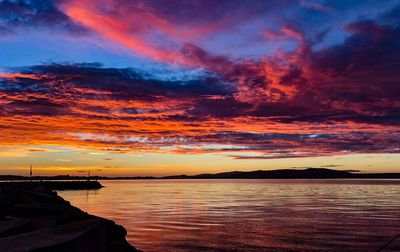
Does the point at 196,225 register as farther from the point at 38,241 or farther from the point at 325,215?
the point at 38,241

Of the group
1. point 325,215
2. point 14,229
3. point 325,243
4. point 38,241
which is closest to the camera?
point 38,241

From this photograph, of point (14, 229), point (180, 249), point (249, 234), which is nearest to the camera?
point (14, 229)

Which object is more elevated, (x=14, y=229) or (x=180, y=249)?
(x=14, y=229)

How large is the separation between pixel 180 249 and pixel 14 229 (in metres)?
9.88

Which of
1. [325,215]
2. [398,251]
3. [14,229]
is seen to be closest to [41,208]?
[14,229]

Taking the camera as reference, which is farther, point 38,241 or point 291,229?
point 291,229

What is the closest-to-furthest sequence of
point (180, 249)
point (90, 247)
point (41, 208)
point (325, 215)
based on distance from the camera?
point (90, 247) → point (41, 208) → point (180, 249) → point (325, 215)

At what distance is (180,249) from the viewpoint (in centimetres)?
1964

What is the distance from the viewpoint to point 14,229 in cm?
1123

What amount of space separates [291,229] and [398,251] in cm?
843

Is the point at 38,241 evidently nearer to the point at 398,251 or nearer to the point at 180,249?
the point at 180,249

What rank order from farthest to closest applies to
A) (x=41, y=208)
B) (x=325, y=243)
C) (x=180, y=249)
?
1. (x=325, y=243)
2. (x=180, y=249)
3. (x=41, y=208)

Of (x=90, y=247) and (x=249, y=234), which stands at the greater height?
(x=90, y=247)

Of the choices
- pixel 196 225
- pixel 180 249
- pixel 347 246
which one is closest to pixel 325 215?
pixel 196 225
